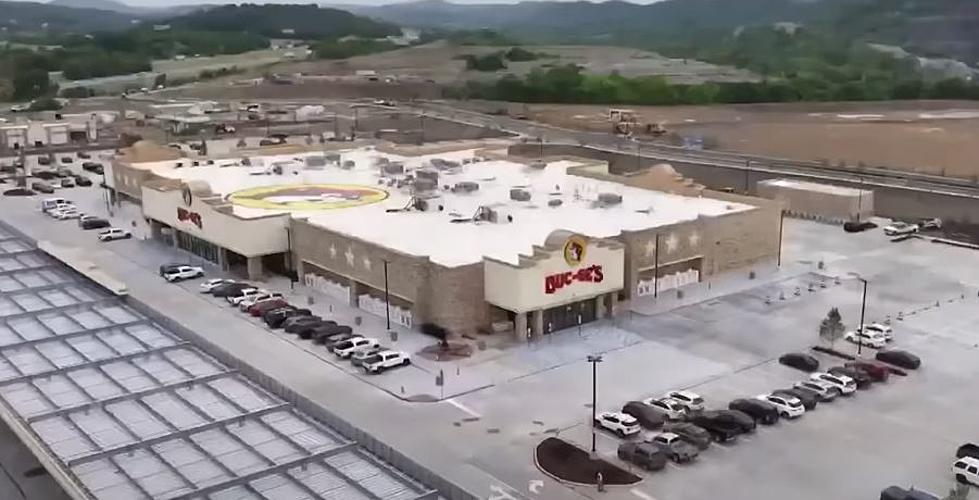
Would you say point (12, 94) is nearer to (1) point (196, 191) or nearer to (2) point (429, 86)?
(2) point (429, 86)

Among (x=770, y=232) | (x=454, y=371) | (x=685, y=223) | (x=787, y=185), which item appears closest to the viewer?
(x=454, y=371)

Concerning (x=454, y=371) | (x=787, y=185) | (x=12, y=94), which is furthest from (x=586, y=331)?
(x=12, y=94)

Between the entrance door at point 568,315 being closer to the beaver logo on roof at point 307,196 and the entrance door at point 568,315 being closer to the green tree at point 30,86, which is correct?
the beaver logo on roof at point 307,196

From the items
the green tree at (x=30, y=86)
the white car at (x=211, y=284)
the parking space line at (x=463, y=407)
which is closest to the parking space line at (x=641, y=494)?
the parking space line at (x=463, y=407)

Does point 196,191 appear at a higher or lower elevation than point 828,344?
higher

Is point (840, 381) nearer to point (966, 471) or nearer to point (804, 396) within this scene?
point (804, 396)

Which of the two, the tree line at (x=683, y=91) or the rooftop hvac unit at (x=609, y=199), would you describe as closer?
the rooftop hvac unit at (x=609, y=199)
